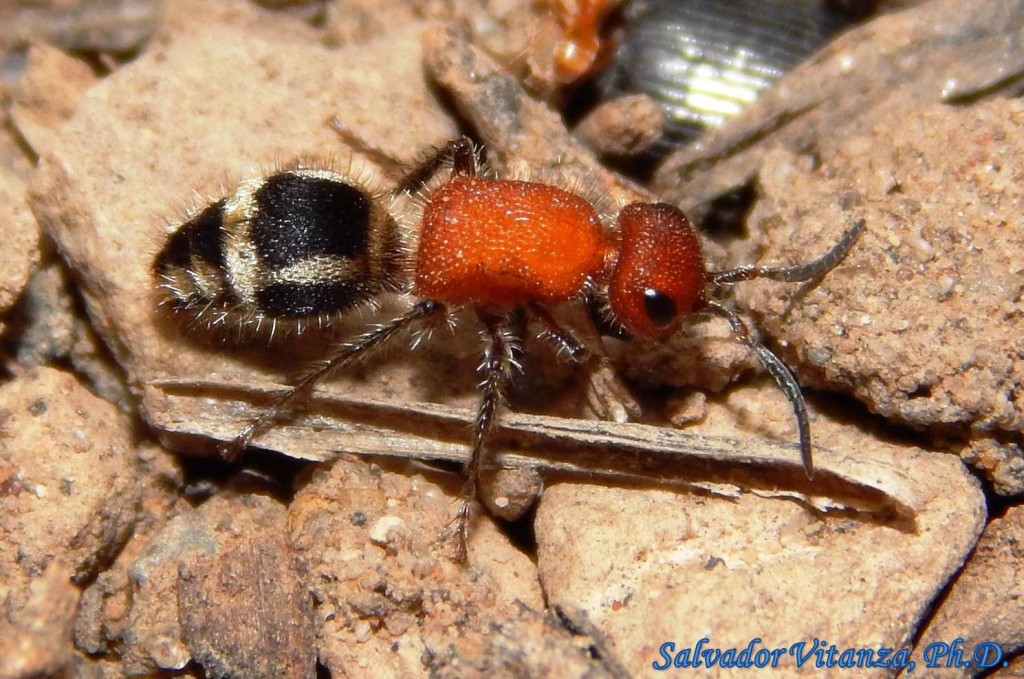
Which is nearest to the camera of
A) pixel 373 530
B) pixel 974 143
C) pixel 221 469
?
pixel 373 530

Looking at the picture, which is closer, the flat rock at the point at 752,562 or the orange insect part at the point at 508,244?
the flat rock at the point at 752,562

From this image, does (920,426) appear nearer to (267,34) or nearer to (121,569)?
(121,569)

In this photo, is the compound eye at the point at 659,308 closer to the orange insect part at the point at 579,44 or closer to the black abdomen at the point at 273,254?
the black abdomen at the point at 273,254

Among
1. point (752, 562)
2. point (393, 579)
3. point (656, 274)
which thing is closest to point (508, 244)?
point (656, 274)

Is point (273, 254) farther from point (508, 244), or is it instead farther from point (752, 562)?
point (752, 562)


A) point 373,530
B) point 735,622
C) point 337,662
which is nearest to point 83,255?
point 373,530

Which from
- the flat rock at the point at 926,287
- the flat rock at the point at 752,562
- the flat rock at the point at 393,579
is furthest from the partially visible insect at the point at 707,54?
the flat rock at the point at 393,579

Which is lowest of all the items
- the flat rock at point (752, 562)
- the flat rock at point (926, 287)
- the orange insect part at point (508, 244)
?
the flat rock at point (752, 562)
